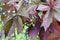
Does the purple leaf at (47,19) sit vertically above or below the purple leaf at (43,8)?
below

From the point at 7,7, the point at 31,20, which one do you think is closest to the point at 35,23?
the point at 31,20

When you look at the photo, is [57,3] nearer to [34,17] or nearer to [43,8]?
[43,8]

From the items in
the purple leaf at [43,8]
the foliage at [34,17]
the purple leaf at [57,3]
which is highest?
the purple leaf at [57,3]

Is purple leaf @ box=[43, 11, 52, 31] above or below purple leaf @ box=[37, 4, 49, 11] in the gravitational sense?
below

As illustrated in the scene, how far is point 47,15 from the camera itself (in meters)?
0.55

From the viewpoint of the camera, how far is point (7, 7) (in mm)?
702

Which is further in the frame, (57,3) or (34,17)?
(34,17)

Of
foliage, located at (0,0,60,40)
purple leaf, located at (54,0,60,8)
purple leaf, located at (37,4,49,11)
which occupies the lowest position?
foliage, located at (0,0,60,40)

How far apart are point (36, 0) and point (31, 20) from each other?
122 millimetres

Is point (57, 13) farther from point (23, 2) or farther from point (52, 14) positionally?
point (23, 2)

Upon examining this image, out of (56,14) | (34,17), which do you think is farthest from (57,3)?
(34,17)

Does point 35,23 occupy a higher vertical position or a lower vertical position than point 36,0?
lower

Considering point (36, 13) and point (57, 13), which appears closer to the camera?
point (57, 13)

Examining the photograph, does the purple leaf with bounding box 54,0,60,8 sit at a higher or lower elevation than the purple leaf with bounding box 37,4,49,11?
higher
